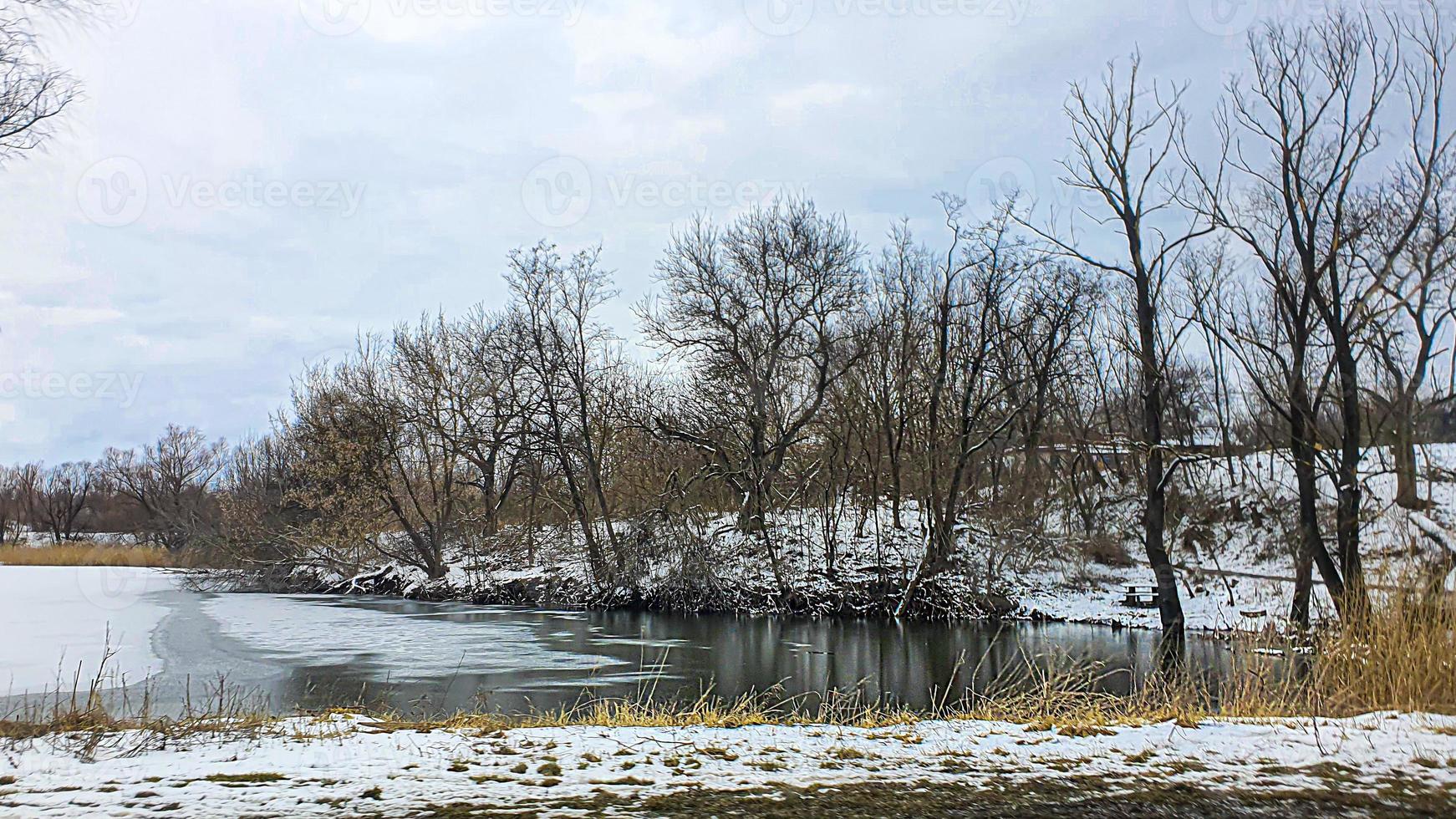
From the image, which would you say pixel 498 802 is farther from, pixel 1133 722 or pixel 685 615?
pixel 685 615

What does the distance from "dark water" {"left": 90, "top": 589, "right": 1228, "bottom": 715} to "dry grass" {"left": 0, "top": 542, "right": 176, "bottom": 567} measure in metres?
15.6

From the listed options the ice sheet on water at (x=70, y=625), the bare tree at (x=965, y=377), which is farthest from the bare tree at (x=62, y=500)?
the bare tree at (x=965, y=377)

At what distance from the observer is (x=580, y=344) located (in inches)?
1383

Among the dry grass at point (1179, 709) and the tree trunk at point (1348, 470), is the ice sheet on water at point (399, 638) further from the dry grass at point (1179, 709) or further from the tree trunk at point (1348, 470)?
the tree trunk at point (1348, 470)

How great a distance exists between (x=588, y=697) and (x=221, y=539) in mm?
27388

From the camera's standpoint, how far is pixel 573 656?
18.0 meters

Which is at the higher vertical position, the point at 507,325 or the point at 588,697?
the point at 507,325

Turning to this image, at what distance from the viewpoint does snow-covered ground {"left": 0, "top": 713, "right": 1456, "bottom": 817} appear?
14.0 feet

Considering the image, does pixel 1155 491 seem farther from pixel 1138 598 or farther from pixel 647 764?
pixel 647 764

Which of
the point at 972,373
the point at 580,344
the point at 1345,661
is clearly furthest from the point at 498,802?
the point at 580,344

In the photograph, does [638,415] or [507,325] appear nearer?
[638,415]

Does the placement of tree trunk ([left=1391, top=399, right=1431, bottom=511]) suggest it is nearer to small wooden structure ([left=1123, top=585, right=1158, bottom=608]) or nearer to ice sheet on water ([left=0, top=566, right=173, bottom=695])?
small wooden structure ([left=1123, top=585, right=1158, bottom=608])

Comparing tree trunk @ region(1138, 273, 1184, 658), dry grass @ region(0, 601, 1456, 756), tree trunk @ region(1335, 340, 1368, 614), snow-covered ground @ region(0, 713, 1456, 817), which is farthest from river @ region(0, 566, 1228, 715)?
tree trunk @ region(1335, 340, 1368, 614)

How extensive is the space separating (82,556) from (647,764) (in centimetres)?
4486
